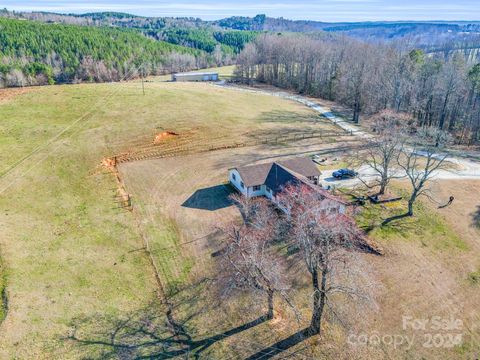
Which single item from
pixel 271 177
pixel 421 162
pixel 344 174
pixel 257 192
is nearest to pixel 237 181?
pixel 257 192

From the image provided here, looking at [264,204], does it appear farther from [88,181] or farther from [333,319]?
[88,181]

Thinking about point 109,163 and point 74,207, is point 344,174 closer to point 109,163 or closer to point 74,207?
point 109,163

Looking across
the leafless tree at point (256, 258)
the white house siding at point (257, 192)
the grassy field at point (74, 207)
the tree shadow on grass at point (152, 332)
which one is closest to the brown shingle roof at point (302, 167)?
the white house siding at point (257, 192)

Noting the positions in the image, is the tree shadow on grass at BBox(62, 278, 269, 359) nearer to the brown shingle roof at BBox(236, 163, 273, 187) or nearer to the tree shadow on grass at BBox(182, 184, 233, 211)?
the tree shadow on grass at BBox(182, 184, 233, 211)

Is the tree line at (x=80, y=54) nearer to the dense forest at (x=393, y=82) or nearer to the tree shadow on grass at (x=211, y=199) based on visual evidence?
the dense forest at (x=393, y=82)

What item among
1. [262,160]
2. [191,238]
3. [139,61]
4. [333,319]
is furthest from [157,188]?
[139,61]

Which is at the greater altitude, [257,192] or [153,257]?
[257,192]
